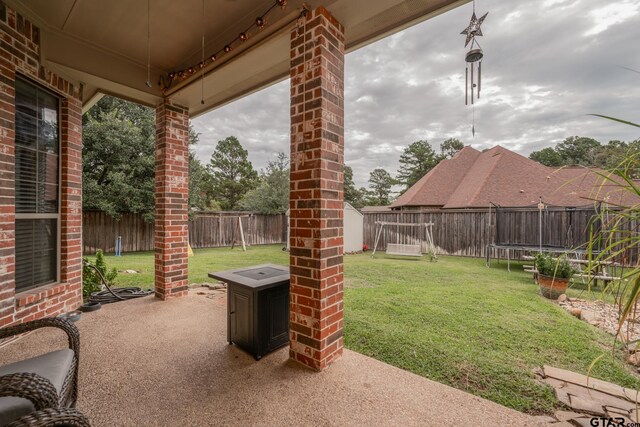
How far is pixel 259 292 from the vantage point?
233cm

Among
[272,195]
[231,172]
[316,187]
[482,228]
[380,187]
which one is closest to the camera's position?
[316,187]

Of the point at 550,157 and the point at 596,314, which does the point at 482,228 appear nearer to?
the point at 596,314

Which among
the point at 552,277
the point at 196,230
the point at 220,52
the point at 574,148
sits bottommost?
the point at 552,277

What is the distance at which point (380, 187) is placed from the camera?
29594 mm

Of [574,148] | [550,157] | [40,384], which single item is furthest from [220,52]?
[550,157]

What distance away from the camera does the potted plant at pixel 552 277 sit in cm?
438

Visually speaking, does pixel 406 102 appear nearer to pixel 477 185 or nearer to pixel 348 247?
pixel 477 185

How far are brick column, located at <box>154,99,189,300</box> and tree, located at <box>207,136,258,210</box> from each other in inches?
806

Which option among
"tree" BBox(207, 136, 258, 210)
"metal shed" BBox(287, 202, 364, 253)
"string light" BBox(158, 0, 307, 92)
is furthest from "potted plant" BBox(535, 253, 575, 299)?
"tree" BBox(207, 136, 258, 210)

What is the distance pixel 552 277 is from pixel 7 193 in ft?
23.2

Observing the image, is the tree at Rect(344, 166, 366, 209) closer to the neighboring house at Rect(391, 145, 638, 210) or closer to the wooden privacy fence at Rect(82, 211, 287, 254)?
the neighboring house at Rect(391, 145, 638, 210)

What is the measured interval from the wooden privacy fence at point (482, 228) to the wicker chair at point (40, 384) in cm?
893

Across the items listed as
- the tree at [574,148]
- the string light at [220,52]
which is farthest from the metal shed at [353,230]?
the tree at [574,148]

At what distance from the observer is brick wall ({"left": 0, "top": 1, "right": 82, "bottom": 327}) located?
2523 millimetres
